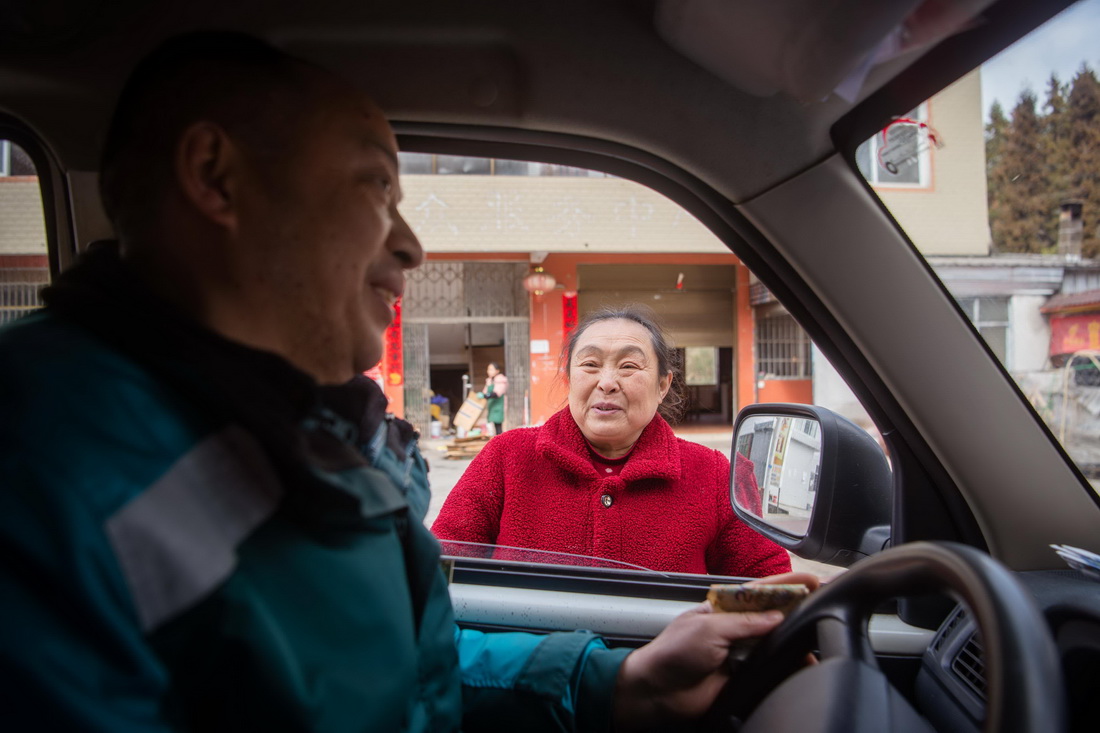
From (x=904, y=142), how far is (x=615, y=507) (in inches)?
48.3

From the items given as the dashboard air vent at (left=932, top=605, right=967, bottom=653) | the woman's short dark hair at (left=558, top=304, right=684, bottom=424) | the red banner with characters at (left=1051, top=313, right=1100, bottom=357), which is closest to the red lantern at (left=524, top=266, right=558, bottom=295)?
the woman's short dark hair at (left=558, top=304, right=684, bottom=424)

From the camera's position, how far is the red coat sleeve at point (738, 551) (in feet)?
6.40

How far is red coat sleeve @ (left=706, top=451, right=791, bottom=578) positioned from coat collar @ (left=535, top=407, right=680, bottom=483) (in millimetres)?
196

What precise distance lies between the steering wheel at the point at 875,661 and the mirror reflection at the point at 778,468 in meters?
0.45

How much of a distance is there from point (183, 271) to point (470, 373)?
39.7 feet

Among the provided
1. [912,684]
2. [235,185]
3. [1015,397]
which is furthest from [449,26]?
[912,684]

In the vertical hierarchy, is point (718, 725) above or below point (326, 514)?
below

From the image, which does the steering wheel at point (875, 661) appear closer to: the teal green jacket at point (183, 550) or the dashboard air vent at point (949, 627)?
the dashboard air vent at point (949, 627)

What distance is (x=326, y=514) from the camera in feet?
2.56

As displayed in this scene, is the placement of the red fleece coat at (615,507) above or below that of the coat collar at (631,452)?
below

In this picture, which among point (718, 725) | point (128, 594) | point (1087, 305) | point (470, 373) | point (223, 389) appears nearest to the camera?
point (128, 594)

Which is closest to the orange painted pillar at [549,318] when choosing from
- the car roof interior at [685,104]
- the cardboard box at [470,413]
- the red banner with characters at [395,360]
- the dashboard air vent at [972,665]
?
the cardboard box at [470,413]

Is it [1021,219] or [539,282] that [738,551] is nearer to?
[1021,219]

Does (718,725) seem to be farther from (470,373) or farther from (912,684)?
(470,373)
